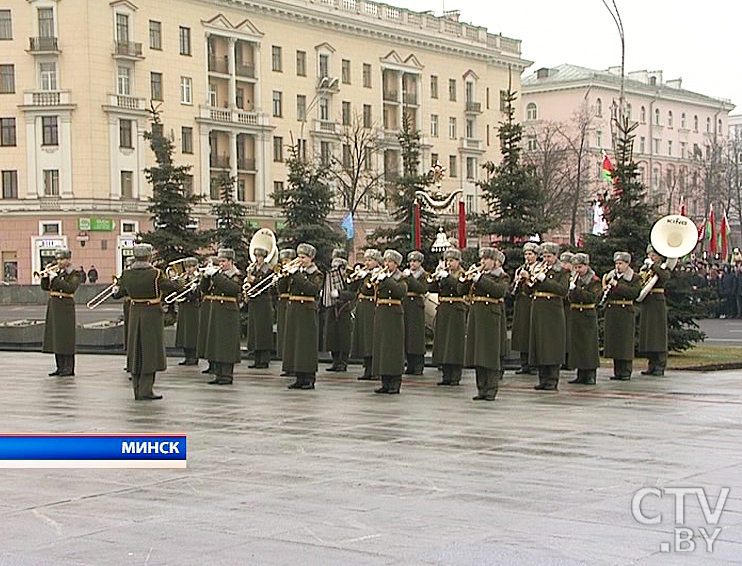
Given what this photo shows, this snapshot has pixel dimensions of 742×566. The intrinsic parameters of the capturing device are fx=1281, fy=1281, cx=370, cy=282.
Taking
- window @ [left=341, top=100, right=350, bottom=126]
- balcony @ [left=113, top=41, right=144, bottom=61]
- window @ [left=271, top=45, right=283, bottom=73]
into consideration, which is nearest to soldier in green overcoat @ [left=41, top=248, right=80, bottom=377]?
balcony @ [left=113, top=41, right=144, bottom=61]

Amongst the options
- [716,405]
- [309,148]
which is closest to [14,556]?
[716,405]

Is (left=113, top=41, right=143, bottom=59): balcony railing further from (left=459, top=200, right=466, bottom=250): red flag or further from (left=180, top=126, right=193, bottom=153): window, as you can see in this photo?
(left=459, top=200, right=466, bottom=250): red flag

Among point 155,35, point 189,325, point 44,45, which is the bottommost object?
point 189,325

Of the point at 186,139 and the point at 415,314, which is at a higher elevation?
the point at 186,139

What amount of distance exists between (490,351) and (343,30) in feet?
195

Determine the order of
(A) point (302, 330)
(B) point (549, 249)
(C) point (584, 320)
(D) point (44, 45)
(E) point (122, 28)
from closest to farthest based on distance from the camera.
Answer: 1. (B) point (549, 249)
2. (A) point (302, 330)
3. (C) point (584, 320)
4. (D) point (44, 45)
5. (E) point (122, 28)

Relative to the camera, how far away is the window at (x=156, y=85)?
62375 millimetres

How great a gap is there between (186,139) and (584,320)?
162ft

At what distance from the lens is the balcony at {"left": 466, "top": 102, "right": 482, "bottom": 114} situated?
82562mm

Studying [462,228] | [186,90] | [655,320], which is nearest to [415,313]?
[655,320]

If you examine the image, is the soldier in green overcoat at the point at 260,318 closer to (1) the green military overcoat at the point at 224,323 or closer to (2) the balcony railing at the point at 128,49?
(1) the green military overcoat at the point at 224,323

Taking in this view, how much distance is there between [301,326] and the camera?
55.4 ft

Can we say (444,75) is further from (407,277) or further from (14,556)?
(14,556)

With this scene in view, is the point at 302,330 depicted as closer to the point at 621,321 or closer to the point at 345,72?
the point at 621,321
